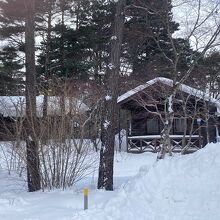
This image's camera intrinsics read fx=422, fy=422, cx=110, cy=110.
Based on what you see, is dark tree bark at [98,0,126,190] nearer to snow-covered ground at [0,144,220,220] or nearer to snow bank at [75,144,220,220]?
snow-covered ground at [0,144,220,220]

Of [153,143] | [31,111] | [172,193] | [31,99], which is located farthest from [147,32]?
[153,143]

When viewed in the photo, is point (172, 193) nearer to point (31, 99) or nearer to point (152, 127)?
point (31, 99)

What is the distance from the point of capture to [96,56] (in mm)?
34688

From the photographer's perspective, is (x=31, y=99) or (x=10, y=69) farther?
(x=10, y=69)

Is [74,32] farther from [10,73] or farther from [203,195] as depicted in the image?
[203,195]

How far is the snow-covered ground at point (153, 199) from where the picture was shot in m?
7.64

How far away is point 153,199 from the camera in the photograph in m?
8.25

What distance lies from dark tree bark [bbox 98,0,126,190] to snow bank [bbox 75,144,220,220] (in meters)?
1.68

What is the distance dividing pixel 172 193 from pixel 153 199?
43cm

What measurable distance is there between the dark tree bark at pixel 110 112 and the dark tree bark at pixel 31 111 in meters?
1.73

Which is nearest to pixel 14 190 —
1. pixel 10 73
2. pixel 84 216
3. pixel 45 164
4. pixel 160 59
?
pixel 45 164

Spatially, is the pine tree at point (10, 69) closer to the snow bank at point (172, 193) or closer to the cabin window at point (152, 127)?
the cabin window at point (152, 127)

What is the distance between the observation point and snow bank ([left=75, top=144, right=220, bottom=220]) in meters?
7.60

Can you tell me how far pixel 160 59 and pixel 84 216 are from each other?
66.2ft
